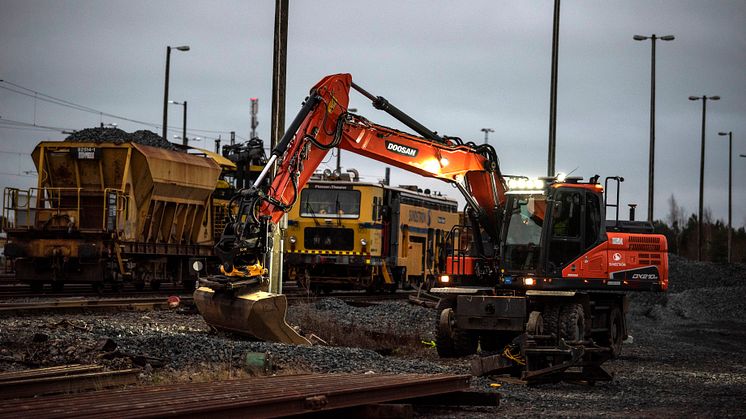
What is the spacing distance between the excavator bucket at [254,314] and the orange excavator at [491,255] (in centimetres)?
2

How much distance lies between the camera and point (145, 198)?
29.0 m

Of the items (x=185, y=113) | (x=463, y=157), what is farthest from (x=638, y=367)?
(x=185, y=113)

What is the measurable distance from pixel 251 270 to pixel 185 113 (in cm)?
4771

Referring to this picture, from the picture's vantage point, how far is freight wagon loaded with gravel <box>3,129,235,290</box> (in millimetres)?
26891

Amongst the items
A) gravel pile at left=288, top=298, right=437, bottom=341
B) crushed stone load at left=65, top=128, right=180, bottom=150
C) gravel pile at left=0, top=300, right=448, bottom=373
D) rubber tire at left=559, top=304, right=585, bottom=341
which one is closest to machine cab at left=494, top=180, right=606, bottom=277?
rubber tire at left=559, top=304, right=585, bottom=341

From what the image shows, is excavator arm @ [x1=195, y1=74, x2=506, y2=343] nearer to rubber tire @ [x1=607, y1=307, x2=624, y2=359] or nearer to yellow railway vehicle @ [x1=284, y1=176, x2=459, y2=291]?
rubber tire @ [x1=607, y1=307, x2=624, y2=359]

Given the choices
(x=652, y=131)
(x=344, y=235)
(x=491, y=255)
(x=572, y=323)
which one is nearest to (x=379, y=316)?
(x=491, y=255)

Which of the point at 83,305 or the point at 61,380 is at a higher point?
the point at 83,305

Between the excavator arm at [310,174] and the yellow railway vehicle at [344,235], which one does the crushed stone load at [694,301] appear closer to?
the yellow railway vehicle at [344,235]

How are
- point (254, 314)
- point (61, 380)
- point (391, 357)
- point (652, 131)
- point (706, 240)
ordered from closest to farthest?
point (61, 380) < point (254, 314) < point (391, 357) < point (652, 131) < point (706, 240)

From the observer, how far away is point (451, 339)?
56.7 feet

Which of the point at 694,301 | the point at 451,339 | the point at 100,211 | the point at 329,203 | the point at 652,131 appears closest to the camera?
the point at 451,339

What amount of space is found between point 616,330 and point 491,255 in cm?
285

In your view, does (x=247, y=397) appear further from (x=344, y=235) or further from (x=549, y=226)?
(x=344, y=235)
